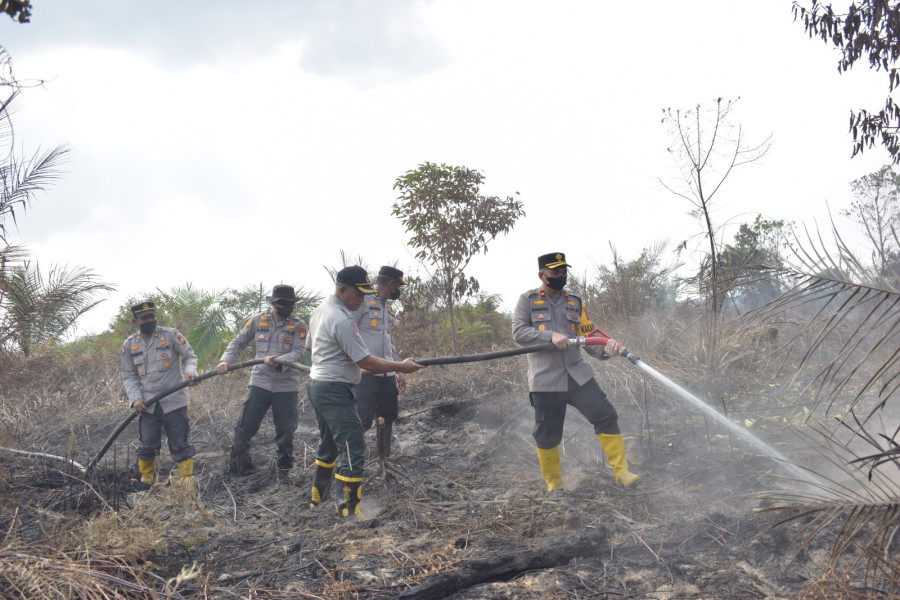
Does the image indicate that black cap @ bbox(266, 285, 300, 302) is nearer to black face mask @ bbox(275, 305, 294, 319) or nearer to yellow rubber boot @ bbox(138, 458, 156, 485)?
black face mask @ bbox(275, 305, 294, 319)

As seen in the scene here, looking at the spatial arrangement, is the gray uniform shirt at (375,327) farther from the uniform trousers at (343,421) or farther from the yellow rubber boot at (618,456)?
the yellow rubber boot at (618,456)

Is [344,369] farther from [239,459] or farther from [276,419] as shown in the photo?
[239,459]

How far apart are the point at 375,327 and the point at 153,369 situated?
7.95ft

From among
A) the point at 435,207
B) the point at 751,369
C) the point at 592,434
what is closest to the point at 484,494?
the point at 592,434

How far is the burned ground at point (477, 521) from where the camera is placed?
3586 mm

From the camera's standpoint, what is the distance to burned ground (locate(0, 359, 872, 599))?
3586mm

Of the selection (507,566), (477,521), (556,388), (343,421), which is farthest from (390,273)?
(507,566)

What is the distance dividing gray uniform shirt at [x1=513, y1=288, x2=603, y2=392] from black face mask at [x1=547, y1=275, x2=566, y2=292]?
0.11 m

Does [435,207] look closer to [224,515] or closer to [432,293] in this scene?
[432,293]

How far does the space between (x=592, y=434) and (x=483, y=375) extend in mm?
3259

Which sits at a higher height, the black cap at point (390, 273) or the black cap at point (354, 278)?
the black cap at point (390, 273)

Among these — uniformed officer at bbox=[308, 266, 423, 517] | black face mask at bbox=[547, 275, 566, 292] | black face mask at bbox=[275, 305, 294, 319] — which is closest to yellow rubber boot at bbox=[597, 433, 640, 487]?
black face mask at bbox=[547, 275, 566, 292]

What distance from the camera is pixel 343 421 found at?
16.6ft

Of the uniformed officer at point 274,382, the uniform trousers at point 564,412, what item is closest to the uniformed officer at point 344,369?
the uniform trousers at point 564,412
